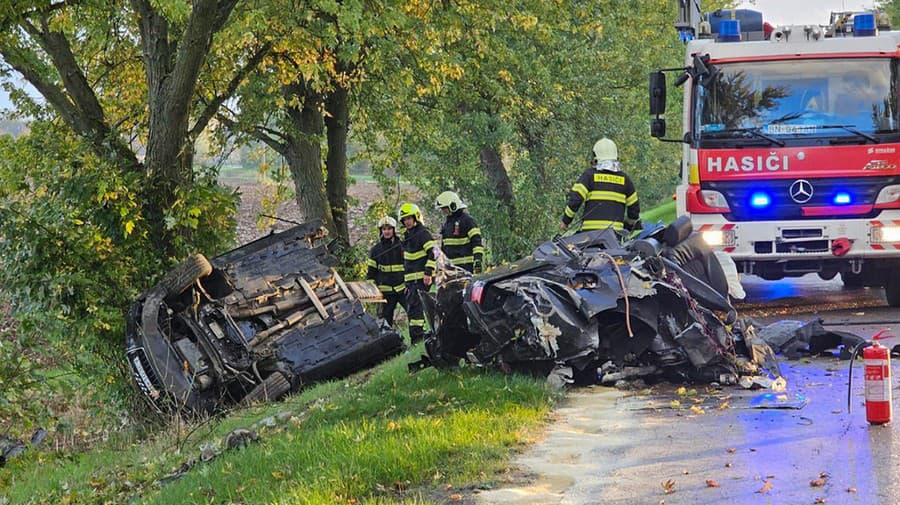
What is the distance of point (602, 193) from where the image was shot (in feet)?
37.8

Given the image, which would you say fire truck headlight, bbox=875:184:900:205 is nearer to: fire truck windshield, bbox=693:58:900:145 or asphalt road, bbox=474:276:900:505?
fire truck windshield, bbox=693:58:900:145

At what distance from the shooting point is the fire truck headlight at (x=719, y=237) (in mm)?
11688

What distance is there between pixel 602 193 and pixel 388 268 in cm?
352

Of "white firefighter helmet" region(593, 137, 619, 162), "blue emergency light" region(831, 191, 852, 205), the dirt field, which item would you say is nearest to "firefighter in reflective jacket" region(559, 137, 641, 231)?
"white firefighter helmet" region(593, 137, 619, 162)

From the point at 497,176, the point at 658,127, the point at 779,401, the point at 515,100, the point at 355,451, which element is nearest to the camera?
the point at 355,451

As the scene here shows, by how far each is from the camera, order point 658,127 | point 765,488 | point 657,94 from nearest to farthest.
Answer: point 765,488 → point 657,94 → point 658,127

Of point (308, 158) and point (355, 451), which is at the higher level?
point (308, 158)

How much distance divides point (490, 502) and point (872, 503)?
1.77 metres

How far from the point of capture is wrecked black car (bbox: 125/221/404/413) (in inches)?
439

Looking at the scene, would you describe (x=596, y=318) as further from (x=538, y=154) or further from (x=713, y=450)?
(x=538, y=154)

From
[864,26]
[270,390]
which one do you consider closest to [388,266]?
[270,390]

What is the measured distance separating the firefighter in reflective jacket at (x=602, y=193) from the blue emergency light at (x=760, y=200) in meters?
1.25

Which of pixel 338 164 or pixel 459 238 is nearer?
pixel 459 238

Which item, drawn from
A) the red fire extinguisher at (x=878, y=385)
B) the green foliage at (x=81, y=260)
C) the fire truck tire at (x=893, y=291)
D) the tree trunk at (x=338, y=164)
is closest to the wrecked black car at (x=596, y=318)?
the red fire extinguisher at (x=878, y=385)
